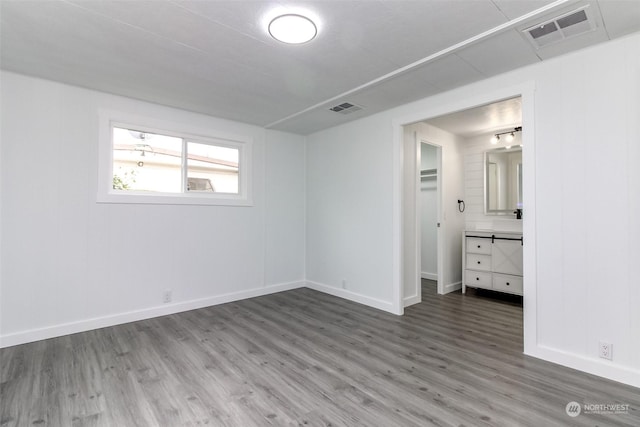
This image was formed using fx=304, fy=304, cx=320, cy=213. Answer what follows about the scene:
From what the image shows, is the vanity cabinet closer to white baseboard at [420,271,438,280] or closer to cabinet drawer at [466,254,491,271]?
cabinet drawer at [466,254,491,271]

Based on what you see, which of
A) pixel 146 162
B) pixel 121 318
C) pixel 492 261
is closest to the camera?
pixel 121 318

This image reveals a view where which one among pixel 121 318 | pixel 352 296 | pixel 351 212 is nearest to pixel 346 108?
pixel 351 212

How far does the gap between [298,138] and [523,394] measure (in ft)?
14.3

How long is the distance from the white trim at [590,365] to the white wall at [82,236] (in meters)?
3.55

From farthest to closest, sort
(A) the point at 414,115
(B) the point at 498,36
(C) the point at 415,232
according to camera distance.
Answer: (C) the point at 415,232 < (A) the point at 414,115 < (B) the point at 498,36

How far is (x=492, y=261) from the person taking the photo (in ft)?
14.8

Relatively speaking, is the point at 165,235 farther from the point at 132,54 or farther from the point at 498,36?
the point at 498,36

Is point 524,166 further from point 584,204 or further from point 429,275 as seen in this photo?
point 429,275

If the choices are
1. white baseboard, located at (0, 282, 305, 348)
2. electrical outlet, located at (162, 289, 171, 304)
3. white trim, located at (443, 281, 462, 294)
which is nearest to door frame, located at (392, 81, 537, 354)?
white trim, located at (443, 281, 462, 294)

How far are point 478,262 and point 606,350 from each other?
2.43 meters

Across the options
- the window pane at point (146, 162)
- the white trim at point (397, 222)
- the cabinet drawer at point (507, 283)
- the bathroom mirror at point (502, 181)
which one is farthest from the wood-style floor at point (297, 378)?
the bathroom mirror at point (502, 181)

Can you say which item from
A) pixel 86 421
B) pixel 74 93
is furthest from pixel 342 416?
pixel 74 93

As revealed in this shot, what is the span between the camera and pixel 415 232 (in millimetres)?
4254

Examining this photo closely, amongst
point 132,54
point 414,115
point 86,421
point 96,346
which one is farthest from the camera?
point 414,115
